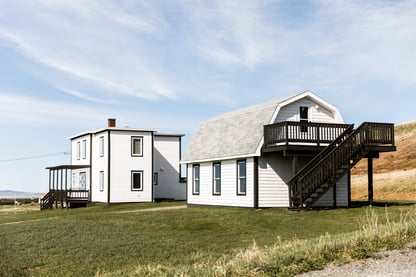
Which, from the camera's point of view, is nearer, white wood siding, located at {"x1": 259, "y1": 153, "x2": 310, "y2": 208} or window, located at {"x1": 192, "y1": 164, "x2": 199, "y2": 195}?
white wood siding, located at {"x1": 259, "y1": 153, "x2": 310, "y2": 208}

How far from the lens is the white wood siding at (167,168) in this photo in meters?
48.0

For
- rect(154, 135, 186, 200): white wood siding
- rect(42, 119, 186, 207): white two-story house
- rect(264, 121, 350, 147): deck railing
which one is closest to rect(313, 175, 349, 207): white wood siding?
rect(264, 121, 350, 147): deck railing

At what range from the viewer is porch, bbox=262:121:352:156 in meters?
27.4

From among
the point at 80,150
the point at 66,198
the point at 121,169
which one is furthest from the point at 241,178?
the point at 80,150

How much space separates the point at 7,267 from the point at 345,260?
907cm

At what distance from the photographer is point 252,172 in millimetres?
29094

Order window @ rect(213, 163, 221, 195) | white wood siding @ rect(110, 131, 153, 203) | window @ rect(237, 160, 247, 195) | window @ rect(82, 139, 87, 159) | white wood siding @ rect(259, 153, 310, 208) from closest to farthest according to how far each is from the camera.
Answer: white wood siding @ rect(259, 153, 310, 208), window @ rect(237, 160, 247, 195), window @ rect(213, 163, 221, 195), white wood siding @ rect(110, 131, 153, 203), window @ rect(82, 139, 87, 159)

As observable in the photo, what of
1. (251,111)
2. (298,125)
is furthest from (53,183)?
(298,125)

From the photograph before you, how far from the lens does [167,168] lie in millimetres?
48281

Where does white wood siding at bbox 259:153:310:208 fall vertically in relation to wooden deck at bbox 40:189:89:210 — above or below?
above

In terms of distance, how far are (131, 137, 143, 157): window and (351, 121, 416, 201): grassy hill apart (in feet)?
54.5

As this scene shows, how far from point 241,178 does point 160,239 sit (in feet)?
39.8

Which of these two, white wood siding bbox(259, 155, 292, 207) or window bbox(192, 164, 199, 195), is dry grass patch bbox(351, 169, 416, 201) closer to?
white wood siding bbox(259, 155, 292, 207)

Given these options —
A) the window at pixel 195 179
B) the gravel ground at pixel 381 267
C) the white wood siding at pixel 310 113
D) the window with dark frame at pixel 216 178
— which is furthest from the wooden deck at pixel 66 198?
the gravel ground at pixel 381 267
